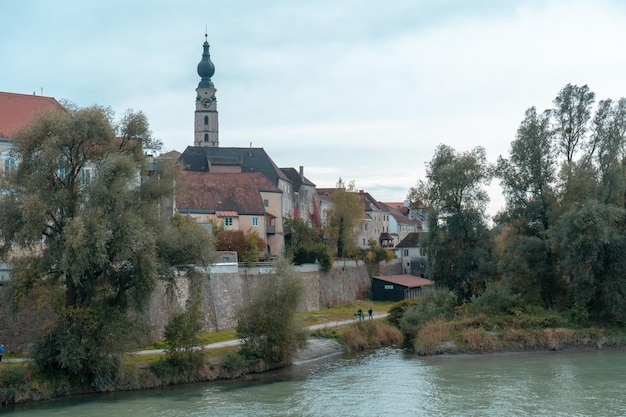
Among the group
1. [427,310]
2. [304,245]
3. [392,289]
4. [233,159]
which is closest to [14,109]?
[427,310]

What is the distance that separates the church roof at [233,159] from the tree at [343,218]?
881cm

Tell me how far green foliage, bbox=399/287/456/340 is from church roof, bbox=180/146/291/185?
28.7 metres

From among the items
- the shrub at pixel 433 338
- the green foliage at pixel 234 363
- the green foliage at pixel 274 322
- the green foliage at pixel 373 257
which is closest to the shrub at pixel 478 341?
the shrub at pixel 433 338

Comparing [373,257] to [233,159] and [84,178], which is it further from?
[84,178]

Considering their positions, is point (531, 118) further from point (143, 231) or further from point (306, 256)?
point (143, 231)

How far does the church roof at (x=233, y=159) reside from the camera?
72.2 metres

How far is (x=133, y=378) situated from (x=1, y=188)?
8961 mm

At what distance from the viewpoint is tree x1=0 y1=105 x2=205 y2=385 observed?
27.8m

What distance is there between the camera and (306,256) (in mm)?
57219

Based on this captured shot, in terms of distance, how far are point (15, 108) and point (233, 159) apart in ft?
115

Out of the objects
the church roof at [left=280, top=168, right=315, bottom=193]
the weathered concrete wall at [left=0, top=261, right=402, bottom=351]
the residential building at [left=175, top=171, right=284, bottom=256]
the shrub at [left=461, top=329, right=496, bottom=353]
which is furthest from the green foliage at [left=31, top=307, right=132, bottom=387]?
the church roof at [left=280, top=168, right=315, bottom=193]

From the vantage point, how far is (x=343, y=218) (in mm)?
64625

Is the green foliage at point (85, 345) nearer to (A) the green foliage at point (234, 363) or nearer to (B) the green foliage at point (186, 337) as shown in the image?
(B) the green foliage at point (186, 337)

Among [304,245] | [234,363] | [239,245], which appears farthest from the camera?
[304,245]
